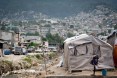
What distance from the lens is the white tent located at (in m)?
18.1

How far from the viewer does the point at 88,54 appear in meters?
18.1

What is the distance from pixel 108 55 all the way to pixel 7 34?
50813 mm

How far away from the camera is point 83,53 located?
18.2m

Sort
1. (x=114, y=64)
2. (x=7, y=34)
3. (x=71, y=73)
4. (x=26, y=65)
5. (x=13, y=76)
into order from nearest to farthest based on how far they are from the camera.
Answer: (x=71, y=73), (x=114, y=64), (x=13, y=76), (x=26, y=65), (x=7, y=34)

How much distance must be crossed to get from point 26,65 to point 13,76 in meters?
7.61

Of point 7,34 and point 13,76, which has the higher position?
point 7,34

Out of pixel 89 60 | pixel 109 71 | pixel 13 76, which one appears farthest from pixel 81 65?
pixel 13 76

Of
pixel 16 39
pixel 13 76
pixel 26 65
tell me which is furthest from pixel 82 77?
pixel 16 39

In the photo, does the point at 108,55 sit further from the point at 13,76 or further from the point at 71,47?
the point at 13,76

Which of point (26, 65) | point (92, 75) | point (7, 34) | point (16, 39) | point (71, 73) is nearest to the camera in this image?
point (92, 75)

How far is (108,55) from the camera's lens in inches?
722

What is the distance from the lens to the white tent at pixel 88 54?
18.1 meters

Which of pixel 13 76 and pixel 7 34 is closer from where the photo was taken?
pixel 13 76

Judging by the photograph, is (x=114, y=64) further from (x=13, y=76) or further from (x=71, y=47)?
(x=13, y=76)
